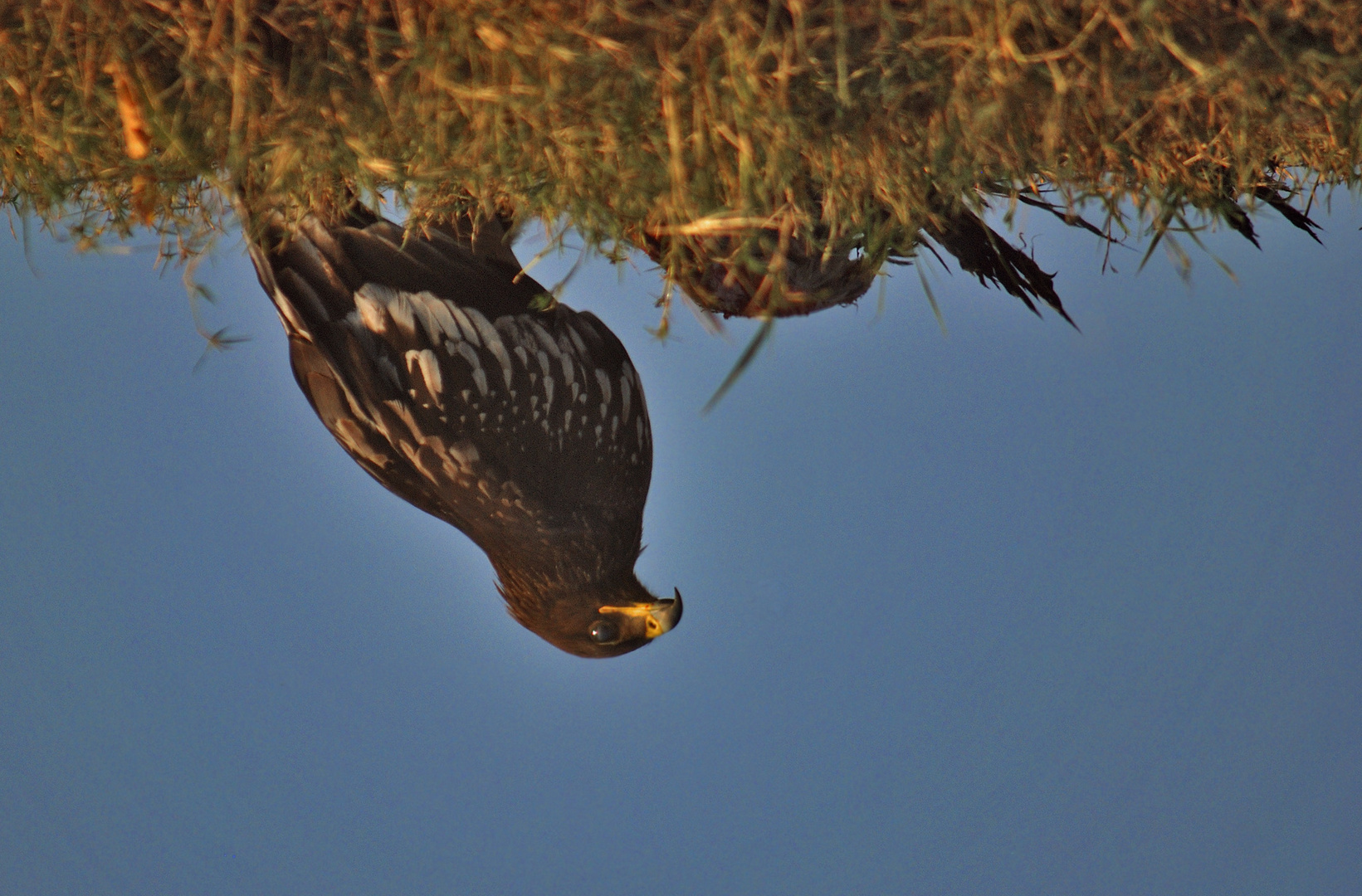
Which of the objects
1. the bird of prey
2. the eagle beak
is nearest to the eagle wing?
the bird of prey

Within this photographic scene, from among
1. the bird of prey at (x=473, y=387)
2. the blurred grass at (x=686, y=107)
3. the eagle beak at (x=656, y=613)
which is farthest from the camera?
the eagle beak at (x=656, y=613)

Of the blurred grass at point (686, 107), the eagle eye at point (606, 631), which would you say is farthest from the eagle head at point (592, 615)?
the blurred grass at point (686, 107)

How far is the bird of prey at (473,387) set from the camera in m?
0.89

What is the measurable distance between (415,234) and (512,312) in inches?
4.4

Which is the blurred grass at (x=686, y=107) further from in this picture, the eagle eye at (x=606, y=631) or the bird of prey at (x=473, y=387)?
the eagle eye at (x=606, y=631)

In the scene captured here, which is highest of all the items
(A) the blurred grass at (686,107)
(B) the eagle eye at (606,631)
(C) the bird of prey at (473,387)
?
(A) the blurred grass at (686,107)

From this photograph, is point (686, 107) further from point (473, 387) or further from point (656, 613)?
point (656, 613)

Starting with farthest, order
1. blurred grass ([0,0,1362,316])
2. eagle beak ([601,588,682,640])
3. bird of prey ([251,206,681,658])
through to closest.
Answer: eagle beak ([601,588,682,640]), bird of prey ([251,206,681,658]), blurred grass ([0,0,1362,316])

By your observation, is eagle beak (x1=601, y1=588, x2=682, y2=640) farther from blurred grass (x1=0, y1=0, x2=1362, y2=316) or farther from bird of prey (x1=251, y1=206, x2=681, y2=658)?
blurred grass (x1=0, y1=0, x2=1362, y2=316)

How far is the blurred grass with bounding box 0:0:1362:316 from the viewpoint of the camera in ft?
2.15

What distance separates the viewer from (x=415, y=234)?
0.88 m

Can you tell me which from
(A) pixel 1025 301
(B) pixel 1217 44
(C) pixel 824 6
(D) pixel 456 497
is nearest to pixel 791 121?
(C) pixel 824 6

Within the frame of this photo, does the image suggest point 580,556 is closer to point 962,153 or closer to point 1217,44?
point 962,153

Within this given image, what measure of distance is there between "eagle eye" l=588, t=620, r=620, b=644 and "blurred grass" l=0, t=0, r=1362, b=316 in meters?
0.41
